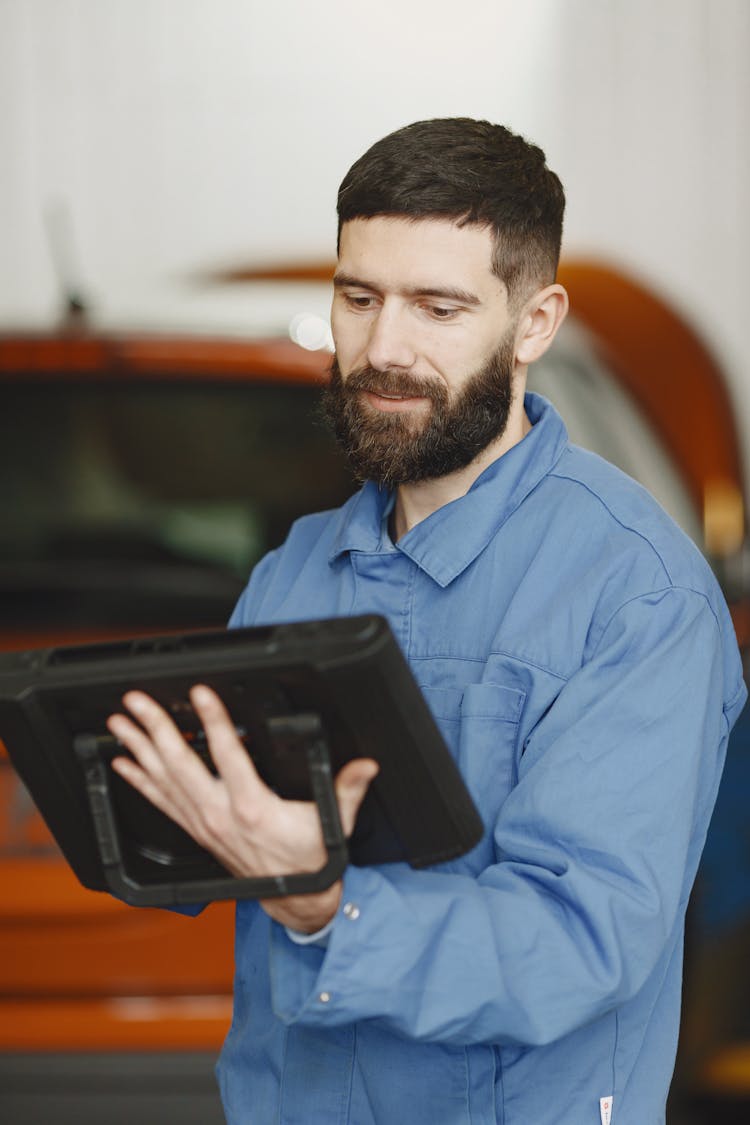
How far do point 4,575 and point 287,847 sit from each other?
1873 millimetres

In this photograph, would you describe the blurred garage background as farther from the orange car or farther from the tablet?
the tablet

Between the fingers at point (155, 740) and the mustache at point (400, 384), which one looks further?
the mustache at point (400, 384)

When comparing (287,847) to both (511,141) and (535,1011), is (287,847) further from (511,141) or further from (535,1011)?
(511,141)

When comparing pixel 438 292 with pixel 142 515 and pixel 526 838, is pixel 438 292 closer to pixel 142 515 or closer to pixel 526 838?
pixel 526 838

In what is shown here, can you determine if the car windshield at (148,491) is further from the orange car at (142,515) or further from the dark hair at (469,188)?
the dark hair at (469,188)

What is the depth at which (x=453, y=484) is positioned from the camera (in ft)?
5.86

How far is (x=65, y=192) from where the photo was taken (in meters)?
8.39

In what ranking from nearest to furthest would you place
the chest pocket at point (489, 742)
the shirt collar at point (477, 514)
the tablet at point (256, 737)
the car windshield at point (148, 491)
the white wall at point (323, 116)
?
the tablet at point (256, 737) → the chest pocket at point (489, 742) → the shirt collar at point (477, 514) → the car windshield at point (148, 491) → the white wall at point (323, 116)

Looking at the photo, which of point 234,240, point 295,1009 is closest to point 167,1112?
point 295,1009

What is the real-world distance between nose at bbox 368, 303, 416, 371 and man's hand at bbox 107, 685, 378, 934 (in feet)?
1.43

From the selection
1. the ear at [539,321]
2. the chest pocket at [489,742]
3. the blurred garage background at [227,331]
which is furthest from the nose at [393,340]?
the blurred garage background at [227,331]

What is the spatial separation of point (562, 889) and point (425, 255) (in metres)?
0.64

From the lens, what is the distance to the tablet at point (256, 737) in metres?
1.38

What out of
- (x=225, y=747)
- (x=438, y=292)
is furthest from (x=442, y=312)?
(x=225, y=747)
